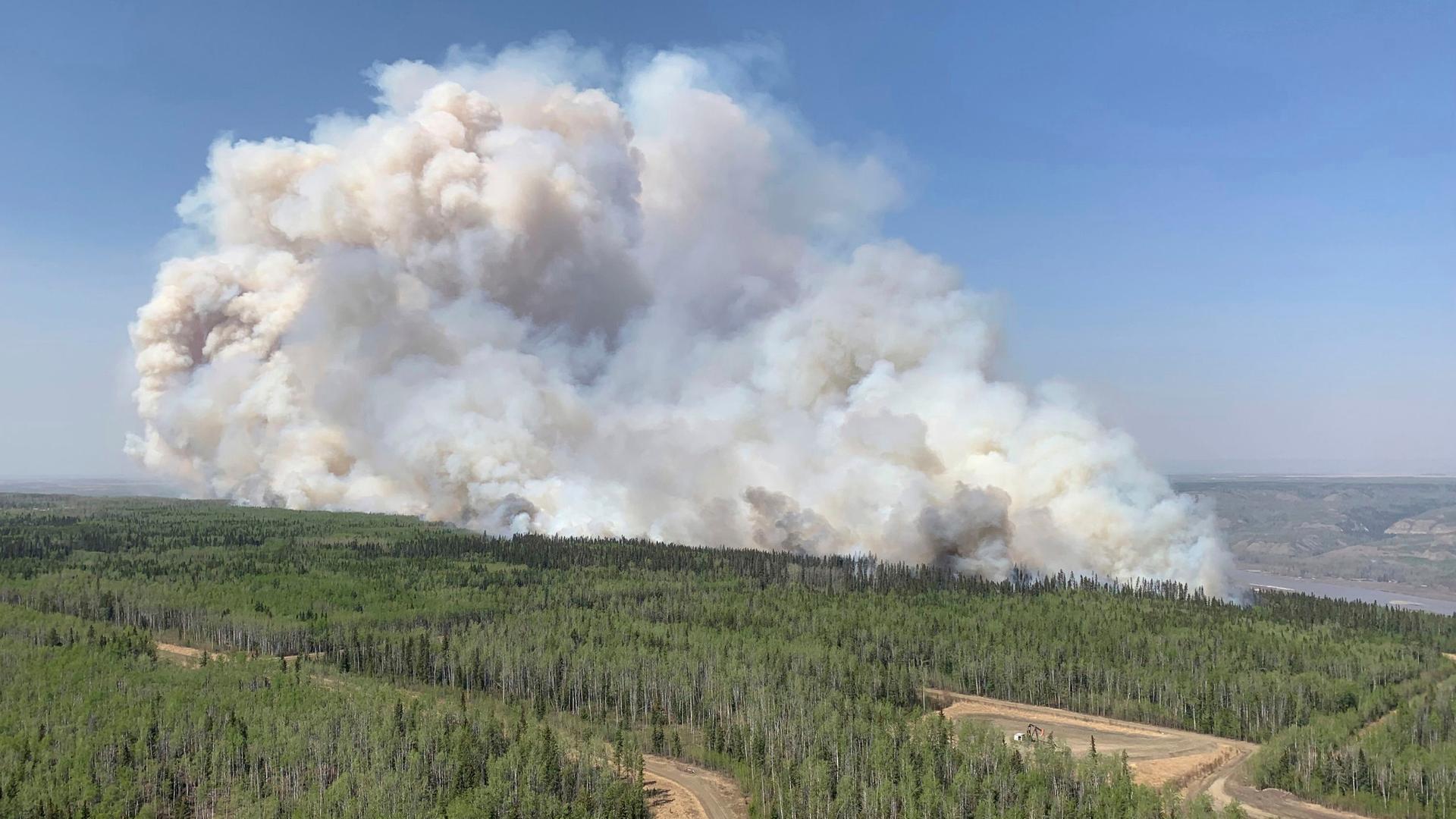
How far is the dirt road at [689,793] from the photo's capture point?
50.8 metres

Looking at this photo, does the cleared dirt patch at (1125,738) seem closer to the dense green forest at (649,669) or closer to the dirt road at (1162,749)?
the dirt road at (1162,749)

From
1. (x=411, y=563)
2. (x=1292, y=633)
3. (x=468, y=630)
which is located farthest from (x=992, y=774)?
(x=411, y=563)

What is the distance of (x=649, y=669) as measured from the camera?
71000 millimetres

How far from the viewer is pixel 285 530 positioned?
156m

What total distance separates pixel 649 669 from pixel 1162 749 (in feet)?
115

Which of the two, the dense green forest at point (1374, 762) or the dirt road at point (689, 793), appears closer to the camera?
the dirt road at point (689, 793)

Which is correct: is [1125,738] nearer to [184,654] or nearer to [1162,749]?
[1162,749]

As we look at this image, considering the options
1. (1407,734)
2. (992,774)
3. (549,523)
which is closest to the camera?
(992,774)

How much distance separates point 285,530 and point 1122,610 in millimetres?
125005

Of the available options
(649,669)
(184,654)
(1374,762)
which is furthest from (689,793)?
(184,654)

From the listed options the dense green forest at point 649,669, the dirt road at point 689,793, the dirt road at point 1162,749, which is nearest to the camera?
the dense green forest at point 649,669

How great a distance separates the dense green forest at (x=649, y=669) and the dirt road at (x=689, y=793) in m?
1.37

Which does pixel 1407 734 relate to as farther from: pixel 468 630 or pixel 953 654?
pixel 468 630

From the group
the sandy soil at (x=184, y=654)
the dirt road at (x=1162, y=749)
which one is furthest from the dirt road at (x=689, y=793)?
the sandy soil at (x=184, y=654)
